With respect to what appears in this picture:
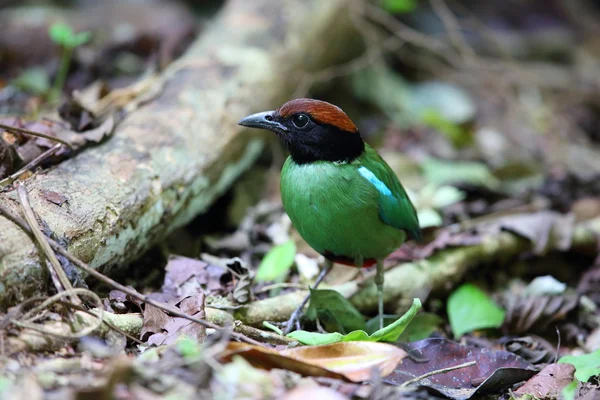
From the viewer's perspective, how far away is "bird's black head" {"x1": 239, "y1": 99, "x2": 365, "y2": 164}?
3.92 m

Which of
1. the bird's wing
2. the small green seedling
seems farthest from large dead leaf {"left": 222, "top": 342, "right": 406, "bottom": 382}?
the small green seedling

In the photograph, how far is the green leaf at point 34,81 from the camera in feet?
19.9

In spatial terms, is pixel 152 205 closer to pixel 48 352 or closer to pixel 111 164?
pixel 111 164

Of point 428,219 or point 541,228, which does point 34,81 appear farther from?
point 541,228

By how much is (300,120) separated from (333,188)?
48 centimetres

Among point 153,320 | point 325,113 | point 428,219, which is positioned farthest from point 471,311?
point 153,320

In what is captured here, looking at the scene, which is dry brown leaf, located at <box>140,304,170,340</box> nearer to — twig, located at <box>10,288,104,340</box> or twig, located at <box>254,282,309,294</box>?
twig, located at <box>10,288,104,340</box>

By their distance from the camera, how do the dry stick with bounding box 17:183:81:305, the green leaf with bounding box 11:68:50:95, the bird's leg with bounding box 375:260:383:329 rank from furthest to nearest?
the green leaf with bounding box 11:68:50:95 < the bird's leg with bounding box 375:260:383:329 < the dry stick with bounding box 17:183:81:305

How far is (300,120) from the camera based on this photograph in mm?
3996

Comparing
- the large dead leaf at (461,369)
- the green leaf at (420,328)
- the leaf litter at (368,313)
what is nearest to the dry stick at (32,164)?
the leaf litter at (368,313)

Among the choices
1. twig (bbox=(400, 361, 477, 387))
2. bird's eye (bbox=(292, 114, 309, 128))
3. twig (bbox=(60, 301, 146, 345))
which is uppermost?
bird's eye (bbox=(292, 114, 309, 128))

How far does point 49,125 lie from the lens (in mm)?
4199

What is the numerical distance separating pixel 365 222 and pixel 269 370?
1.30 m

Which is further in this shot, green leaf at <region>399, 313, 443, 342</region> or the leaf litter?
green leaf at <region>399, 313, 443, 342</region>
